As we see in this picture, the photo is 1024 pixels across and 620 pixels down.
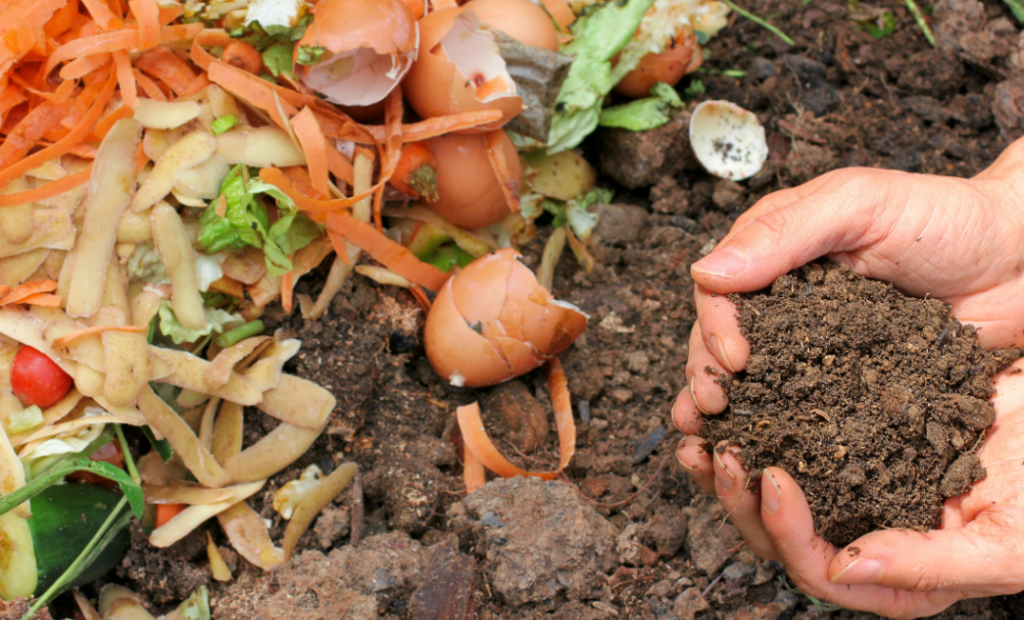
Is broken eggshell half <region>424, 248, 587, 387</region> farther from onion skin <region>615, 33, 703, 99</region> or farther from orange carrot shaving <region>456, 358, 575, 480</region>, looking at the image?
onion skin <region>615, 33, 703, 99</region>

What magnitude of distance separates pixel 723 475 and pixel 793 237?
0.50 m

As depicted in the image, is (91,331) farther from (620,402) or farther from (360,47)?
(620,402)

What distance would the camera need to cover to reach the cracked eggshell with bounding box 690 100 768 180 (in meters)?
2.43

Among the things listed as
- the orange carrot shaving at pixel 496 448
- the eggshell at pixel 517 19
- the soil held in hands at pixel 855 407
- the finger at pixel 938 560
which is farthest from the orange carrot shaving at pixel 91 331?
the finger at pixel 938 560

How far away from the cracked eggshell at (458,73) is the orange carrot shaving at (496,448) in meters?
0.77

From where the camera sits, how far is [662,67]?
8.15 feet

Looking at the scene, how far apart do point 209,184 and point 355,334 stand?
0.54 meters

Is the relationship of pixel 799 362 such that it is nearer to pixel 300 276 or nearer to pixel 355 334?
pixel 355 334

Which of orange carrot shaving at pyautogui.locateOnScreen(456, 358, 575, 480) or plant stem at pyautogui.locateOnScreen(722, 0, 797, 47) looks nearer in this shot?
orange carrot shaving at pyautogui.locateOnScreen(456, 358, 575, 480)

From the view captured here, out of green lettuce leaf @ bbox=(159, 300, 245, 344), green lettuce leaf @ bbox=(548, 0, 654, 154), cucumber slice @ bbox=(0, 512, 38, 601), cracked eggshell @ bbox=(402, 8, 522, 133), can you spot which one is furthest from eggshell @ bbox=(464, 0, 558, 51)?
cucumber slice @ bbox=(0, 512, 38, 601)

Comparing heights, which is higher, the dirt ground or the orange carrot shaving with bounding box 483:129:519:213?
the orange carrot shaving with bounding box 483:129:519:213

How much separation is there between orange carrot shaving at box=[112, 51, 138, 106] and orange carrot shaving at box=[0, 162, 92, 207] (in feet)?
0.61

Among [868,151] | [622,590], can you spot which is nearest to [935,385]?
[622,590]

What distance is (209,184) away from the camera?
6.25 feet
